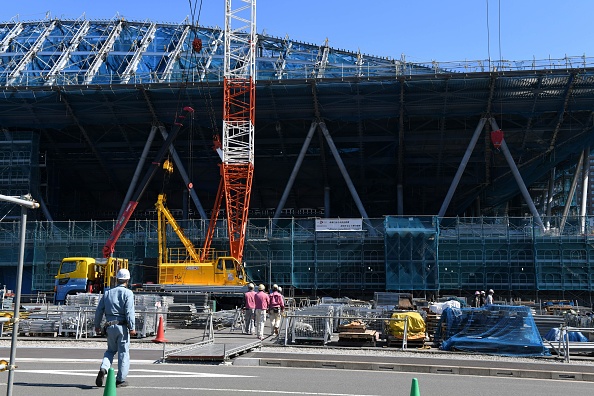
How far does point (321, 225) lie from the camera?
145 ft

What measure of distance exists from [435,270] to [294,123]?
54.2 feet

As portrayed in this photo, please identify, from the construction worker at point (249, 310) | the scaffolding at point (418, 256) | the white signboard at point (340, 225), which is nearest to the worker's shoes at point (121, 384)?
the construction worker at point (249, 310)

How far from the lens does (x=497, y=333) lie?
16203 millimetres

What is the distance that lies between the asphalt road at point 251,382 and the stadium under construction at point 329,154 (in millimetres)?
28399

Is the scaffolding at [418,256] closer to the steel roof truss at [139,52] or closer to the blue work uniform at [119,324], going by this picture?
the steel roof truss at [139,52]

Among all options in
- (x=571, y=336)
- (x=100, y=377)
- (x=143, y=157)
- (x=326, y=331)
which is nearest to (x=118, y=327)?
(x=100, y=377)

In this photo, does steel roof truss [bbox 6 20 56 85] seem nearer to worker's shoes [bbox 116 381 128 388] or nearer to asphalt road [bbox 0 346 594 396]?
asphalt road [bbox 0 346 594 396]

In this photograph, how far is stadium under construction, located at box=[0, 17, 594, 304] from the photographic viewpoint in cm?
4222

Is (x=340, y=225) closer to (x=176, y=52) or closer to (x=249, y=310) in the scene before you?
(x=249, y=310)

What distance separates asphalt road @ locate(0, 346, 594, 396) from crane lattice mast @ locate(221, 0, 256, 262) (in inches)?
1159

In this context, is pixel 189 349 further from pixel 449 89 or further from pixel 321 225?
pixel 449 89

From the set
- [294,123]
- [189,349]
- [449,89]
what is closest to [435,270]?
[449,89]

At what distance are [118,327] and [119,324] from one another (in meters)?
0.07

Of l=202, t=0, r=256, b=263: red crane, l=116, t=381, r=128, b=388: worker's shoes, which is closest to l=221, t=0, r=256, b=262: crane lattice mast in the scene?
l=202, t=0, r=256, b=263: red crane
